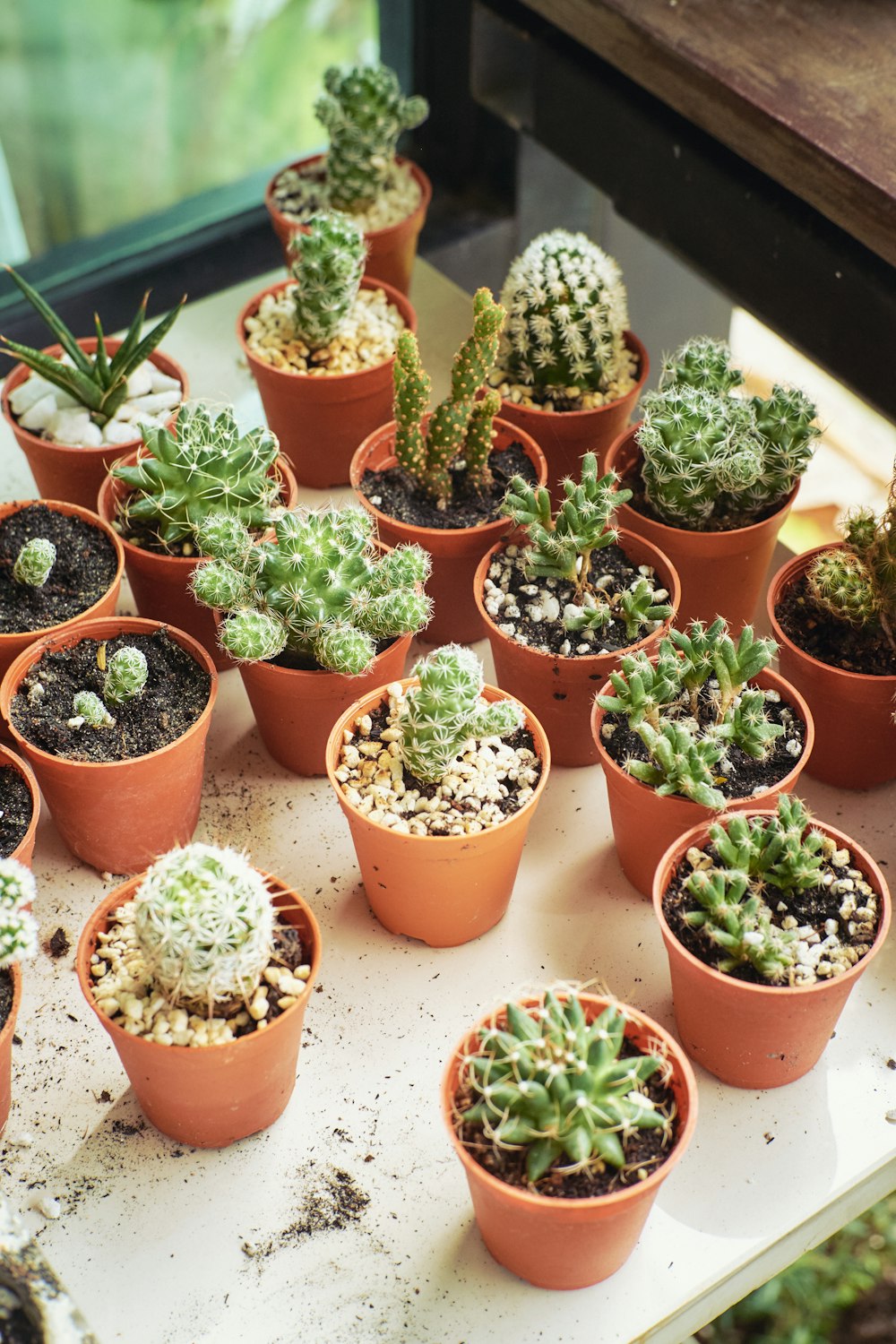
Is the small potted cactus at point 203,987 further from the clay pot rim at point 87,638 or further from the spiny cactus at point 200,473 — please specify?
the spiny cactus at point 200,473

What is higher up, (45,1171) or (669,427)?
(669,427)

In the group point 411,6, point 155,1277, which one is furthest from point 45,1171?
point 411,6

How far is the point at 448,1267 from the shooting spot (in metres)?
1.63

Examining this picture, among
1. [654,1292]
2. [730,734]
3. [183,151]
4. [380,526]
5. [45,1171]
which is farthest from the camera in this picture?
[183,151]

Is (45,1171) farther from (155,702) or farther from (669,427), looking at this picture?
(669,427)

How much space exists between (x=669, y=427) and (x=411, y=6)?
1.76 m

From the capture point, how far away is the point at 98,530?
224 cm

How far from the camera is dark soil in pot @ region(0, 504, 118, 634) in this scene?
2111 mm

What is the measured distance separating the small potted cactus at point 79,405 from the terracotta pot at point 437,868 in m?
0.82

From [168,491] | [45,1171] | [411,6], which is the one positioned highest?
[411,6]

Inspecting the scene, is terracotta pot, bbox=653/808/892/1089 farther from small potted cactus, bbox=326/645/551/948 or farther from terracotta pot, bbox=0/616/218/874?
terracotta pot, bbox=0/616/218/874

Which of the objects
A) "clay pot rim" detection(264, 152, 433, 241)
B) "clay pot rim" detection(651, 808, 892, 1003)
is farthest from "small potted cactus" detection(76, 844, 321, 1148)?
"clay pot rim" detection(264, 152, 433, 241)

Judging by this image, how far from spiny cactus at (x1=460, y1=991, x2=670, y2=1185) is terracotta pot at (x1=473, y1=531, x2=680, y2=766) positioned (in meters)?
0.67

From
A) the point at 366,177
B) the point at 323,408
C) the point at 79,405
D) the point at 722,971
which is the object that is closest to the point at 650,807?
the point at 722,971
